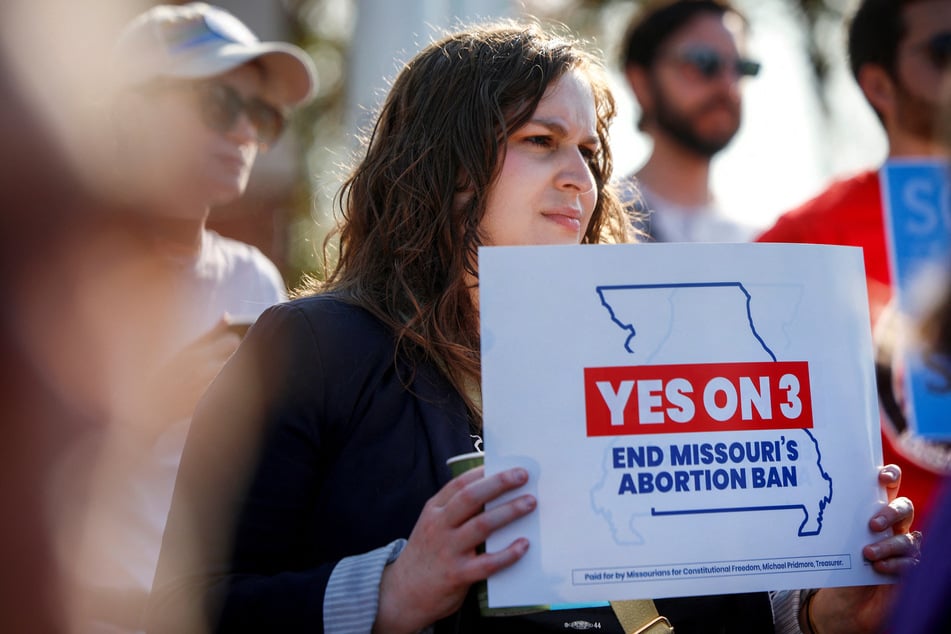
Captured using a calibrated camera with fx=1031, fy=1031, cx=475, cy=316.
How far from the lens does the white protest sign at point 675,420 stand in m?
1.58

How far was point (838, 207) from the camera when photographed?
9.69 feet

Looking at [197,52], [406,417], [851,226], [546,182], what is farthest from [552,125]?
[197,52]

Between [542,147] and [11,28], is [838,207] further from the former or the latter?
[11,28]

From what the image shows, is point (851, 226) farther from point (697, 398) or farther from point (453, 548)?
point (453, 548)

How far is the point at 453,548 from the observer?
153 cm

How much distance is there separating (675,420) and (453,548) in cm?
41

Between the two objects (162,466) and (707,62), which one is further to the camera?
(707,62)

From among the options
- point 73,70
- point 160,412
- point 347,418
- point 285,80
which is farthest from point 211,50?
point 73,70

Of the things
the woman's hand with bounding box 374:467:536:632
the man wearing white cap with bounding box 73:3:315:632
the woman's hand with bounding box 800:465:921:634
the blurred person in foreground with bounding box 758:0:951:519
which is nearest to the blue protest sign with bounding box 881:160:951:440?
the blurred person in foreground with bounding box 758:0:951:519

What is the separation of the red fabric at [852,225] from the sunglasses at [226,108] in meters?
1.61

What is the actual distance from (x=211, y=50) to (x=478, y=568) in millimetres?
2269

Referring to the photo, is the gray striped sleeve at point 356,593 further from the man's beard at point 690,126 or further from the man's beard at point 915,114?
the man's beard at point 690,126

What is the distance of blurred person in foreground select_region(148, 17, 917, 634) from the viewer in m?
1.65

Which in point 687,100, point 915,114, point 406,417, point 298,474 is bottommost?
point 298,474
